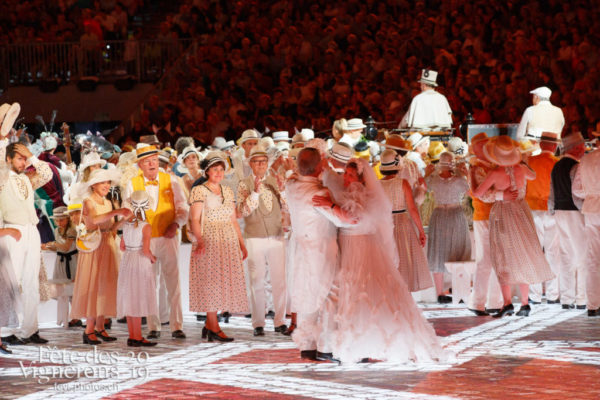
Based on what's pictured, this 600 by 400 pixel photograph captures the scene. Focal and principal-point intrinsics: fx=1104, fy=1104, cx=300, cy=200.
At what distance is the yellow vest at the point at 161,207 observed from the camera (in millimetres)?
9789

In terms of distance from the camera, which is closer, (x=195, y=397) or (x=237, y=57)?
(x=195, y=397)

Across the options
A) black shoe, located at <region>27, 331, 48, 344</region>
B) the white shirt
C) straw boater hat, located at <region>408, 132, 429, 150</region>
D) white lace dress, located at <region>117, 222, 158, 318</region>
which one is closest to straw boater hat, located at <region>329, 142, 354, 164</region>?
white lace dress, located at <region>117, 222, 158, 318</region>

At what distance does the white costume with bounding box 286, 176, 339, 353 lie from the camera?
8.03 m

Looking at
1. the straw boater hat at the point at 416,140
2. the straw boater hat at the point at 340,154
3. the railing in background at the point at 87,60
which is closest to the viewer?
the straw boater hat at the point at 340,154

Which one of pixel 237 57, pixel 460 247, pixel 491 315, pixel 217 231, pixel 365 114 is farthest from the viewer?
pixel 237 57

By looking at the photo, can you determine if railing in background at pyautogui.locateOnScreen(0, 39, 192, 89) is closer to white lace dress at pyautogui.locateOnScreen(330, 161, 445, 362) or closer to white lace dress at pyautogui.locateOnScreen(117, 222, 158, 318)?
white lace dress at pyautogui.locateOnScreen(117, 222, 158, 318)

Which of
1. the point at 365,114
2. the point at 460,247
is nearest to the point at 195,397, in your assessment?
the point at 460,247

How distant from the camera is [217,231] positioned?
945cm

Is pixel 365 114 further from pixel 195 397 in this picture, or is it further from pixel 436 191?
pixel 195 397

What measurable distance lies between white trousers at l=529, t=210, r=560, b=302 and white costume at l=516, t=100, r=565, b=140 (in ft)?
7.72

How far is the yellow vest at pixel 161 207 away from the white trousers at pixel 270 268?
2.48 feet

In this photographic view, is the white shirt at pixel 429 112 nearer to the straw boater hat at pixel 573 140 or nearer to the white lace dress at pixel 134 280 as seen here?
the straw boater hat at pixel 573 140

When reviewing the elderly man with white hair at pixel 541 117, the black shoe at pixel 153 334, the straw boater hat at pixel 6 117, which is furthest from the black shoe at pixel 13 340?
the elderly man with white hair at pixel 541 117

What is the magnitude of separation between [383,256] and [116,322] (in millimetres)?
3828
